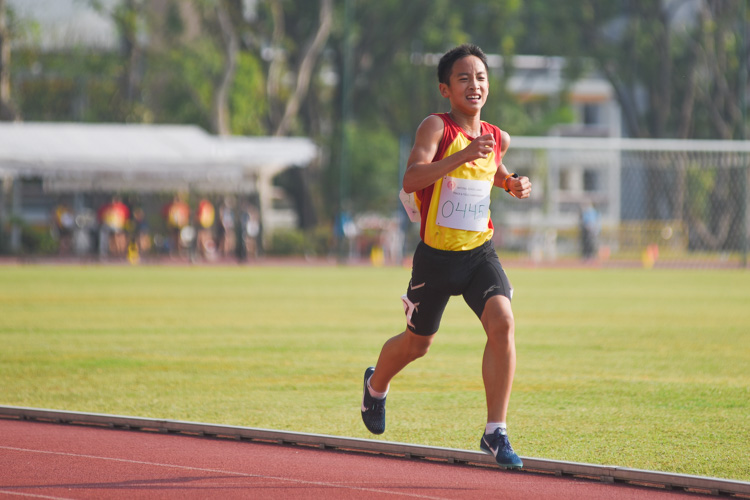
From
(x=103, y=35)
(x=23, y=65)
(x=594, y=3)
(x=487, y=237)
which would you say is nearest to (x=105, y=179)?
(x=23, y=65)

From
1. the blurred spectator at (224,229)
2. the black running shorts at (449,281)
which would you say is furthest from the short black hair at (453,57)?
the blurred spectator at (224,229)

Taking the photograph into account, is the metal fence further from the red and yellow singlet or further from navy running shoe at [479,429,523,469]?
navy running shoe at [479,429,523,469]

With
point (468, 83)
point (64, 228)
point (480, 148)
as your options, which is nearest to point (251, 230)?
point (64, 228)

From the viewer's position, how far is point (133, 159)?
36094mm

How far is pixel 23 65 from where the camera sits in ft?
151

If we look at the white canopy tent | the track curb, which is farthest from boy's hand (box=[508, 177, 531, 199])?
the white canopy tent

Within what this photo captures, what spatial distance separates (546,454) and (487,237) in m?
1.26

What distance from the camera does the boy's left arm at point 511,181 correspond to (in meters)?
6.11

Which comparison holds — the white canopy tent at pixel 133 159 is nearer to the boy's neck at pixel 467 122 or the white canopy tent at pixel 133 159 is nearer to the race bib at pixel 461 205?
the boy's neck at pixel 467 122

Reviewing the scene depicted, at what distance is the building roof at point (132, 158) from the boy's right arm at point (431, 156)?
3049 cm

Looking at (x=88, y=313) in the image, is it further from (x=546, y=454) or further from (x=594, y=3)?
(x=594, y=3)

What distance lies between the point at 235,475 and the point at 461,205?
1823 millimetres

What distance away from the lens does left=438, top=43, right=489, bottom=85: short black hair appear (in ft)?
20.3

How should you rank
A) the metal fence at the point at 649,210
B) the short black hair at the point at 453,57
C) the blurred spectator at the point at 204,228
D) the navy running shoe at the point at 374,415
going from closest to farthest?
the short black hair at the point at 453,57
the navy running shoe at the point at 374,415
the blurred spectator at the point at 204,228
the metal fence at the point at 649,210
